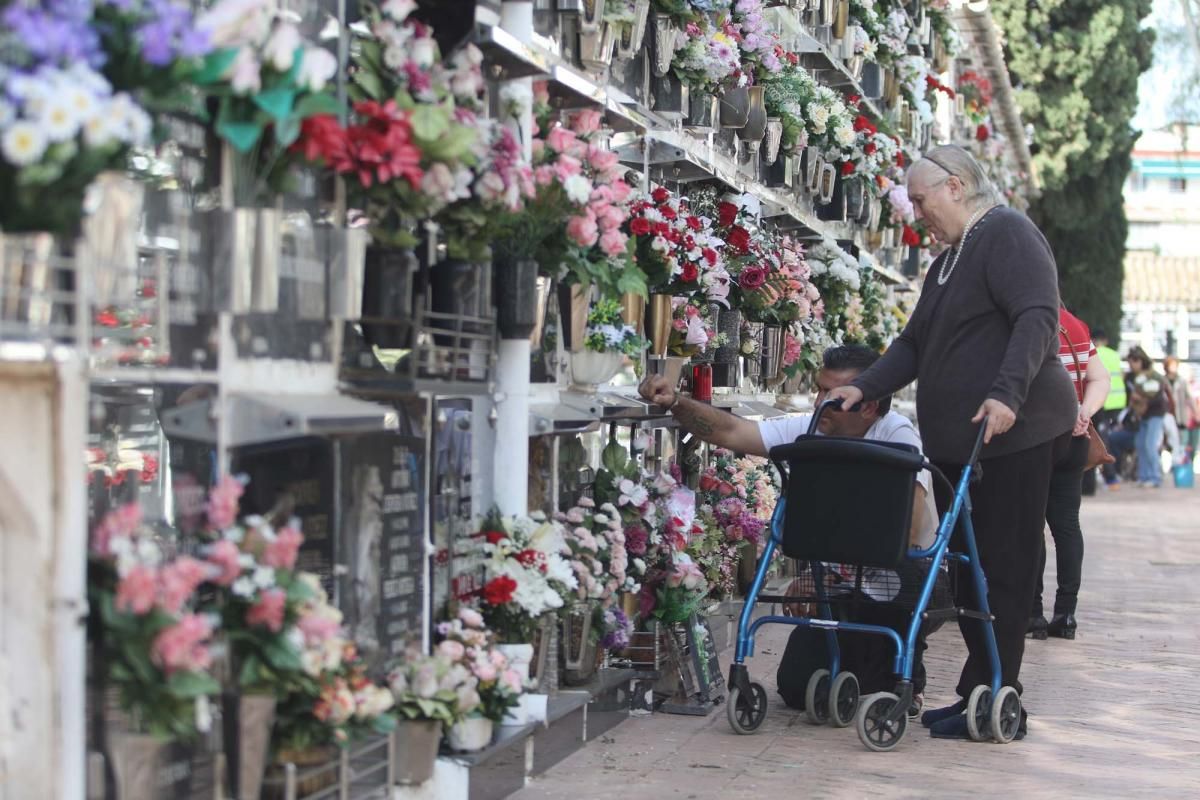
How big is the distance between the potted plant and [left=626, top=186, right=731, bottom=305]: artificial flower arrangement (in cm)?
382

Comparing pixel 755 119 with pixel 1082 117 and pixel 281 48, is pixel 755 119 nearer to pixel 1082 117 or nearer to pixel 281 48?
pixel 281 48

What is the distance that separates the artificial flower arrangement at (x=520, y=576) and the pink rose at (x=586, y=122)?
1448mm

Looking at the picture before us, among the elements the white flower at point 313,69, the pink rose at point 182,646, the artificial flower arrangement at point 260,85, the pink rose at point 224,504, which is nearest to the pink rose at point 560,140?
the artificial flower arrangement at point 260,85

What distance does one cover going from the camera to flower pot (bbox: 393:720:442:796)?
5410mm

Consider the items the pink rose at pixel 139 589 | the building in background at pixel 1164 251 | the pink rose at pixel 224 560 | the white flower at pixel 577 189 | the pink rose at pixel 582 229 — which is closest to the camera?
the pink rose at pixel 139 589

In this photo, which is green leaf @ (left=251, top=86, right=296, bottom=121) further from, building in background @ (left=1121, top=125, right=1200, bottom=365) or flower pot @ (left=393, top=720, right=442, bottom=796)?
building in background @ (left=1121, top=125, right=1200, bottom=365)

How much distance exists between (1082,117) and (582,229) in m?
31.6

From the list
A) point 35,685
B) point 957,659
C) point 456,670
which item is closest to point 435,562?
point 456,670

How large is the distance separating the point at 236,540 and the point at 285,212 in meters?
0.99

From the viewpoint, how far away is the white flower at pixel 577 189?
6.19m

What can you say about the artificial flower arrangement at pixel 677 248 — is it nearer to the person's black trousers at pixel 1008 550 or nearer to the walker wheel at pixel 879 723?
the person's black trousers at pixel 1008 550

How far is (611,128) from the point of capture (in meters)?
7.79

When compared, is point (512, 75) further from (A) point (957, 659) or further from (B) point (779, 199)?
(B) point (779, 199)

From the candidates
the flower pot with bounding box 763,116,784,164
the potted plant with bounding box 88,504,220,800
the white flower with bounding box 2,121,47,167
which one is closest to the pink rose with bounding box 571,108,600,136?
the potted plant with bounding box 88,504,220,800
